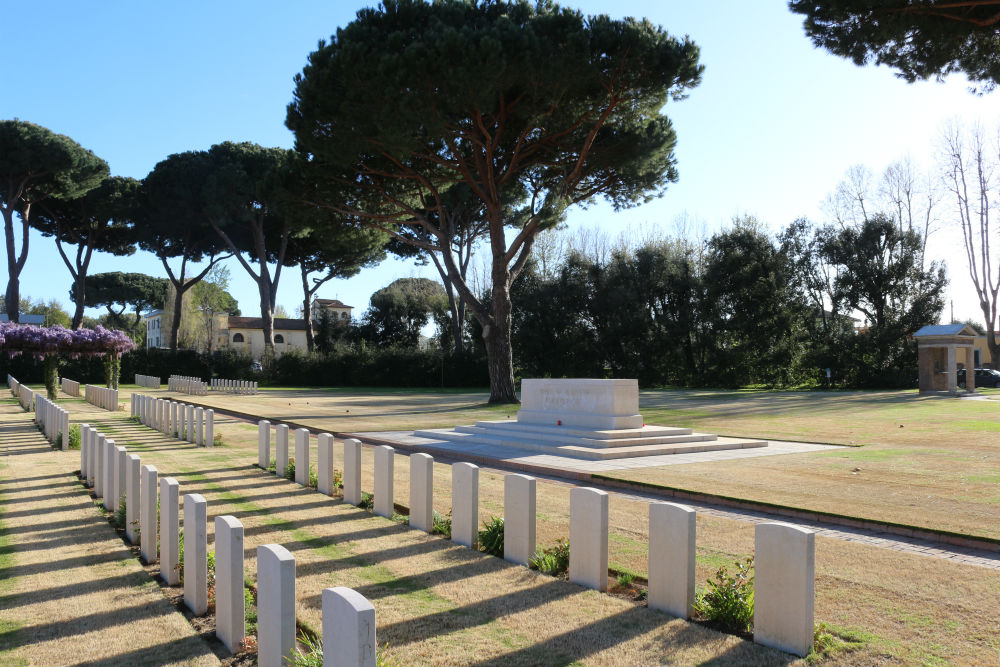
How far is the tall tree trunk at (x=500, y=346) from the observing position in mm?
23688

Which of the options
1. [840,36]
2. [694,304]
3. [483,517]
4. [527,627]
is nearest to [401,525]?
[483,517]

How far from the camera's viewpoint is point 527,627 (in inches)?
147

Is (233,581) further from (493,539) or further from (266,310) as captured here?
(266,310)

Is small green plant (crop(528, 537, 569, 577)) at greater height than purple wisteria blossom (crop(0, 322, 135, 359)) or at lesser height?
lesser

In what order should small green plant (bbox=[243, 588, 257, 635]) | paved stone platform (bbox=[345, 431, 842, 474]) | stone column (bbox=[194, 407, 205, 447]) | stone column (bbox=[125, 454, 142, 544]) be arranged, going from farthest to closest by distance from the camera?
stone column (bbox=[194, 407, 205, 447]), paved stone platform (bbox=[345, 431, 842, 474]), stone column (bbox=[125, 454, 142, 544]), small green plant (bbox=[243, 588, 257, 635])

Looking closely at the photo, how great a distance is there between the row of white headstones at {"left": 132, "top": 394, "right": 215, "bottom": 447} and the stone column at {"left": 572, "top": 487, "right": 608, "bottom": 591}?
848cm

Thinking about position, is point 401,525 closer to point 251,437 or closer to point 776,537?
point 776,537

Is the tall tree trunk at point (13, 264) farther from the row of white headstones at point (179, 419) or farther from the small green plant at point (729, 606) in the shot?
the small green plant at point (729, 606)

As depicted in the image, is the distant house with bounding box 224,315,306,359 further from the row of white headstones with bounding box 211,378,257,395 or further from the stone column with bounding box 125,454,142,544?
the stone column with bounding box 125,454,142,544

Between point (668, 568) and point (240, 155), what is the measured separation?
129 feet

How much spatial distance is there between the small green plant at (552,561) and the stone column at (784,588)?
56.4 inches

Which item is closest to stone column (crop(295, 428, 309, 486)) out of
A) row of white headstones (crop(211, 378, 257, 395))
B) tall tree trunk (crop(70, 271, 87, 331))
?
row of white headstones (crop(211, 378, 257, 395))

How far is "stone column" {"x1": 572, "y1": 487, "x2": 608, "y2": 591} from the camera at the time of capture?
4.31 m

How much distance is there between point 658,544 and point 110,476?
513cm
